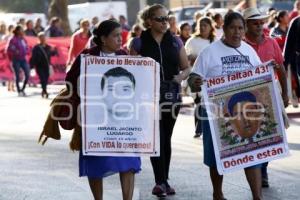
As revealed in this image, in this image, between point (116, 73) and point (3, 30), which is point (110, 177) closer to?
point (116, 73)

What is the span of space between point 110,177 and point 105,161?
274 cm

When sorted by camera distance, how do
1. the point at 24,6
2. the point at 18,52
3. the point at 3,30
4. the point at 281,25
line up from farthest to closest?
the point at 24,6, the point at 3,30, the point at 18,52, the point at 281,25

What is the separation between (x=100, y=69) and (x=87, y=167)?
2.47ft

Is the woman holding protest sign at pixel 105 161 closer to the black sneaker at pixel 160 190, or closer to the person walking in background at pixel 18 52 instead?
the black sneaker at pixel 160 190

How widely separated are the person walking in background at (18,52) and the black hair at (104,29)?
56.2 feet

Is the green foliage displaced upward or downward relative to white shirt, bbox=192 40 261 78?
downward

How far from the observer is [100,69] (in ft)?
25.6

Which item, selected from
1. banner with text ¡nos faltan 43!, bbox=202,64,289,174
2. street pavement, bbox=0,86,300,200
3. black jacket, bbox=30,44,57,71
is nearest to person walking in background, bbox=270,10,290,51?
street pavement, bbox=0,86,300,200

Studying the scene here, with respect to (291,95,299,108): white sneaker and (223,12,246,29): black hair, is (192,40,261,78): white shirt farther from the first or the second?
(291,95,299,108): white sneaker

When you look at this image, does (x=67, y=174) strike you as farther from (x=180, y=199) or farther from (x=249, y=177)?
(x=249, y=177)

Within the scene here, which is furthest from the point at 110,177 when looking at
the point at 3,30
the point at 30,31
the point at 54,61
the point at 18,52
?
the point at 3,30

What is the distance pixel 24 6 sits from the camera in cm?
6525

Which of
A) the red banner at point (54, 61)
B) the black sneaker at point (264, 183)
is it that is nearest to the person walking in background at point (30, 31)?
the red banner at point (54, 61)

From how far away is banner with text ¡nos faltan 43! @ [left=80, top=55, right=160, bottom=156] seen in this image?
7797 mm
